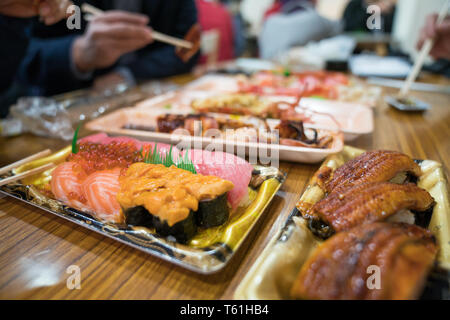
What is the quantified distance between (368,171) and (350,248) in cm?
48

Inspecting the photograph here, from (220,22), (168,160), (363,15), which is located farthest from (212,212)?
(363,15)

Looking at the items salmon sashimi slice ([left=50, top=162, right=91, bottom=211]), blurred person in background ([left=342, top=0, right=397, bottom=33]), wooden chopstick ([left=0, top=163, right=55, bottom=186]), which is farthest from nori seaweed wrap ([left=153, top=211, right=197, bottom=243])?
blurred person in background ([left=342, top=0, right=397, bottom=33])

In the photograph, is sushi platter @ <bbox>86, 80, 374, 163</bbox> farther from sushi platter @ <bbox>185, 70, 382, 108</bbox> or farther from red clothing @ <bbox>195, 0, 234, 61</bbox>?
red clothing @ <bbox>195, 0, 234, 61</bbox>

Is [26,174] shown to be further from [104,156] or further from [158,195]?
[158,195]

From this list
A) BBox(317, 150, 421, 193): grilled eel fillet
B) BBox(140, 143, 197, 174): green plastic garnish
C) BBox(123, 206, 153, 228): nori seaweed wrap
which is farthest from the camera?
BBox(140, 143, 197, 174): green plastic garnish

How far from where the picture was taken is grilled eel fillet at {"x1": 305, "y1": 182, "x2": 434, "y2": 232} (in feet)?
3.00

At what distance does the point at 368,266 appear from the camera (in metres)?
0.75

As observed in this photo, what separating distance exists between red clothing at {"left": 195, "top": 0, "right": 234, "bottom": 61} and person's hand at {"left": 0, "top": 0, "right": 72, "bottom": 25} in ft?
13.8

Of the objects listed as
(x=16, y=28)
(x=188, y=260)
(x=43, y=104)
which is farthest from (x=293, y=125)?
(x=16, y=28)

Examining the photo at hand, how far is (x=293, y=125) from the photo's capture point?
1713 mm

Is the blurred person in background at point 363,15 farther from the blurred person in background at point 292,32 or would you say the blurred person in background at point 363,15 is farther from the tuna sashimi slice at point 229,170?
the tuna sashimi slice at point 229,170

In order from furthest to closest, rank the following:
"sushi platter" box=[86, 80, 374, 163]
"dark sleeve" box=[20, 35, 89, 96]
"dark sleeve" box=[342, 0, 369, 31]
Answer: "dark sleeve" box=[342, 0, 369, 31]
"dark sleeve" box=[20, 35, 89, 96]
"sushi platter" box=[86, 80, 374, 163]
